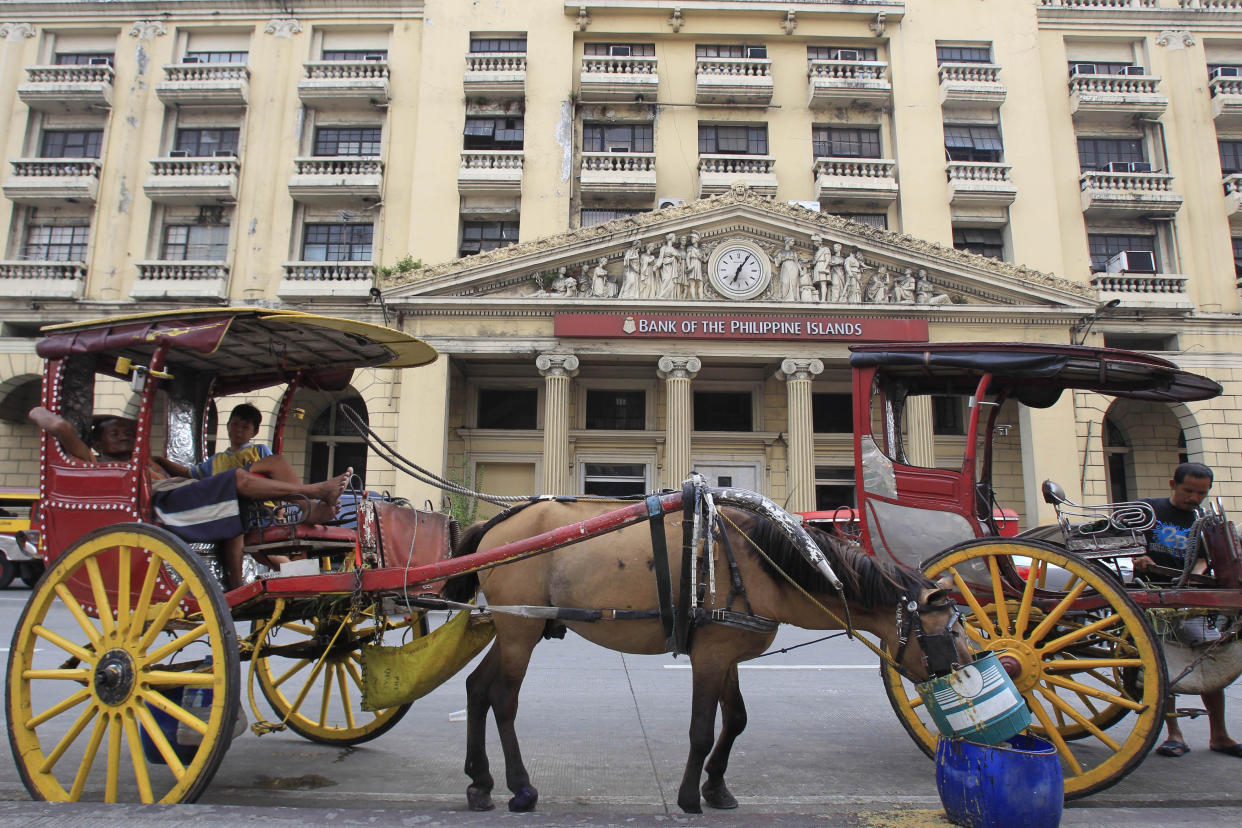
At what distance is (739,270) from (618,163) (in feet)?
21.3

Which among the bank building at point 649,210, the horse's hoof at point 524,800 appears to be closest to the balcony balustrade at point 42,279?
the bank building at point 649,210

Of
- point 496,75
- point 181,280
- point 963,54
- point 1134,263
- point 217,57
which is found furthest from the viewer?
point 963,54

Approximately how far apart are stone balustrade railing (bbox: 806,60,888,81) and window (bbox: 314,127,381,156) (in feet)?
48.4

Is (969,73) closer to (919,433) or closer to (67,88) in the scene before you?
(919,433)

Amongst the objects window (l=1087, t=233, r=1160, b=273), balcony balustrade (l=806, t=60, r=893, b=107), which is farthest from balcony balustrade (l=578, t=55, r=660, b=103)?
window (l=1087, t=233, r=1160, b=273)

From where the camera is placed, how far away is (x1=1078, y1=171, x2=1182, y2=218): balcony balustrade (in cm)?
2294

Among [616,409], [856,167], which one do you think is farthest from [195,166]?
[856,167]

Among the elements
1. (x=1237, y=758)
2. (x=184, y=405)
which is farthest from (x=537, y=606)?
(x=1237, y=758)

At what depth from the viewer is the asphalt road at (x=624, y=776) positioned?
3289mm

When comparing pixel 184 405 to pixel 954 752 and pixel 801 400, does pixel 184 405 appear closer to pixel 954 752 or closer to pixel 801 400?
pixel 954 752

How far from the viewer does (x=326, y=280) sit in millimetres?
22266

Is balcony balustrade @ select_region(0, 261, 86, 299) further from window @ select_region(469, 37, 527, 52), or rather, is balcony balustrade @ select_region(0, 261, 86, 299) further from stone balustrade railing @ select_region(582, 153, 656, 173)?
stone balustrade railing @ select_region(582, 153, 656, 173)

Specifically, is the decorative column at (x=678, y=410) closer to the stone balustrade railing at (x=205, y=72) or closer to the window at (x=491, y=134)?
the window at (x=491, y=134)

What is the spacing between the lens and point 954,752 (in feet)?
10.7
